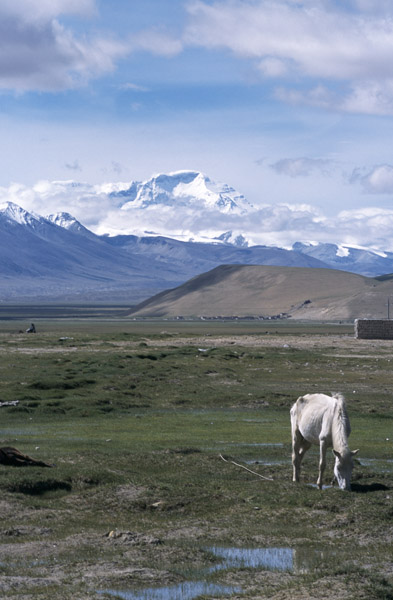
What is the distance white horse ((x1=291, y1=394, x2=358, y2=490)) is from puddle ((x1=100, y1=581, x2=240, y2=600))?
5.78 meters

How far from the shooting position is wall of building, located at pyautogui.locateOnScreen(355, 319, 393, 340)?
9544 cm

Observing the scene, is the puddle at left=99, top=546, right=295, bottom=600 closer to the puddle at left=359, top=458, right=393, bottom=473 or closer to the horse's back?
the horse's back

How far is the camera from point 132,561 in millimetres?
14547

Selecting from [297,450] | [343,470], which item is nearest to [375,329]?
[297,450]

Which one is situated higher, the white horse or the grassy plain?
the white horse

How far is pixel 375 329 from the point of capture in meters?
95.4

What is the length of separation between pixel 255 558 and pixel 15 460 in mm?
7905

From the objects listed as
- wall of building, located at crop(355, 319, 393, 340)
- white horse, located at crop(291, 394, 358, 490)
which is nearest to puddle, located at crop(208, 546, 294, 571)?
white horse, located at crop(291, 394, 358, 490)

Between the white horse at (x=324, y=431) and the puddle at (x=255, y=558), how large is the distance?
3.63 metres

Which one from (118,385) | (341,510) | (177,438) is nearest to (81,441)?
(177,438)

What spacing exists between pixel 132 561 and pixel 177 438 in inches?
513

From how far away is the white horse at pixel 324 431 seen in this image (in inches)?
738

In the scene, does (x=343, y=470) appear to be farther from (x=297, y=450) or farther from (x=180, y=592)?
(x=180, y=592)

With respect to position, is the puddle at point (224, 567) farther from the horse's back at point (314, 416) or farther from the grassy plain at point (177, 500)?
the horse's back at point (314, 416)
